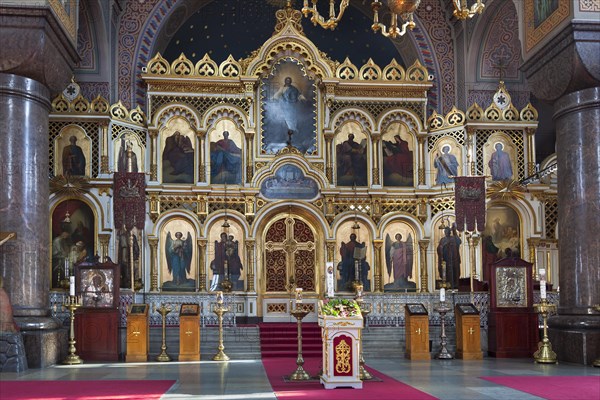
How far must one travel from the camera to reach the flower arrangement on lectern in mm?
12844

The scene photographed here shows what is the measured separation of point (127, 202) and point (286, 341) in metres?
5.22

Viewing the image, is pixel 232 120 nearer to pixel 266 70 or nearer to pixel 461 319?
pixel 266 70

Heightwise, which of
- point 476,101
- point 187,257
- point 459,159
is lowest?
point 187,257

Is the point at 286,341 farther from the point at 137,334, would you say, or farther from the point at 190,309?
the point at 137,334

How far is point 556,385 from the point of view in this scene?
476 inches

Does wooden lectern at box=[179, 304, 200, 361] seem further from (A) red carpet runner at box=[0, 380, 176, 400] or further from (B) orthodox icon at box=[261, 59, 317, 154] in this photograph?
(B) orthodox icon at box=[261, 59, 317, 154]

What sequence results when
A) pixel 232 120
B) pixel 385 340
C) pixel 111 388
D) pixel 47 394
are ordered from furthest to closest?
pixel 232 120, pixel 385 340, pixel 111 388, pixel 47 394

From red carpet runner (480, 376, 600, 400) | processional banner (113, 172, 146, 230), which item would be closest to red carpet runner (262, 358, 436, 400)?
red carpet runner (480, 376, 600, 400)

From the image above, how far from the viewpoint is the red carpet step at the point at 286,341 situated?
18.8 m

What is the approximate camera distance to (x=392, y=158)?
2420 centimetres

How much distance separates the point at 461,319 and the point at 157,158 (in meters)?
9.65

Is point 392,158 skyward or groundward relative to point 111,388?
skyward

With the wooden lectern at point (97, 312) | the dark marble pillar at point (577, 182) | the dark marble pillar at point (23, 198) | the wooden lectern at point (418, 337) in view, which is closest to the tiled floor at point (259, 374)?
the wooden lectern at point (418, 337)

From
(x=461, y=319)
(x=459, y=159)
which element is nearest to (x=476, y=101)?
(x=459, y=159)
